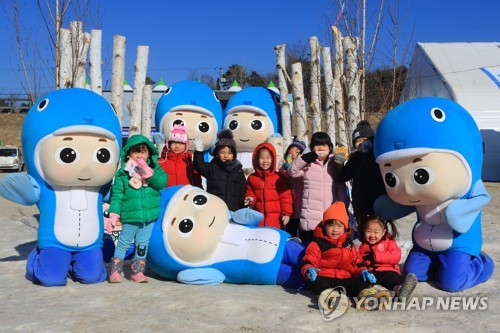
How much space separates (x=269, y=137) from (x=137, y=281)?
3.41 m

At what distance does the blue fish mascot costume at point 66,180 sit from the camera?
4.73 meters

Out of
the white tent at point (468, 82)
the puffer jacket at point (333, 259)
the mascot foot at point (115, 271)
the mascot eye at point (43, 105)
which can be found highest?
the white tent at point (468, 82)

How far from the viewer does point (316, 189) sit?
549 cm

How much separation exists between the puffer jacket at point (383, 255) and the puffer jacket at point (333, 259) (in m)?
0.11

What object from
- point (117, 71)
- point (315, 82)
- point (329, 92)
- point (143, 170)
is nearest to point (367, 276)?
point (143, 170)

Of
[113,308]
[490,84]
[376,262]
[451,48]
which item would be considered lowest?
[113,308]

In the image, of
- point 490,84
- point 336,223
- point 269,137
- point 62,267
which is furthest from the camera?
point 490,84

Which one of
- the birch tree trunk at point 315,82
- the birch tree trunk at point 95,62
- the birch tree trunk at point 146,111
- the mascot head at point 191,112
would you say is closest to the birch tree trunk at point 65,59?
the birch tree trunk at point 95,62

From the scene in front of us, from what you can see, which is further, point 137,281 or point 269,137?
point 269,137

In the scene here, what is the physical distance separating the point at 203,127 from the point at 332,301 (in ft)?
11.4

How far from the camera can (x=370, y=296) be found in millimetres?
4098

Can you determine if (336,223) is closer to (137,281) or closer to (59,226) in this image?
(137,281)

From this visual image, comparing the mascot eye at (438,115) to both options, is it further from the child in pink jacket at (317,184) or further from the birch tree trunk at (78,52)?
the birch tree trunk at (78,52)

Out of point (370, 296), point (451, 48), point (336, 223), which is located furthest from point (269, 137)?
point (451, 48)
